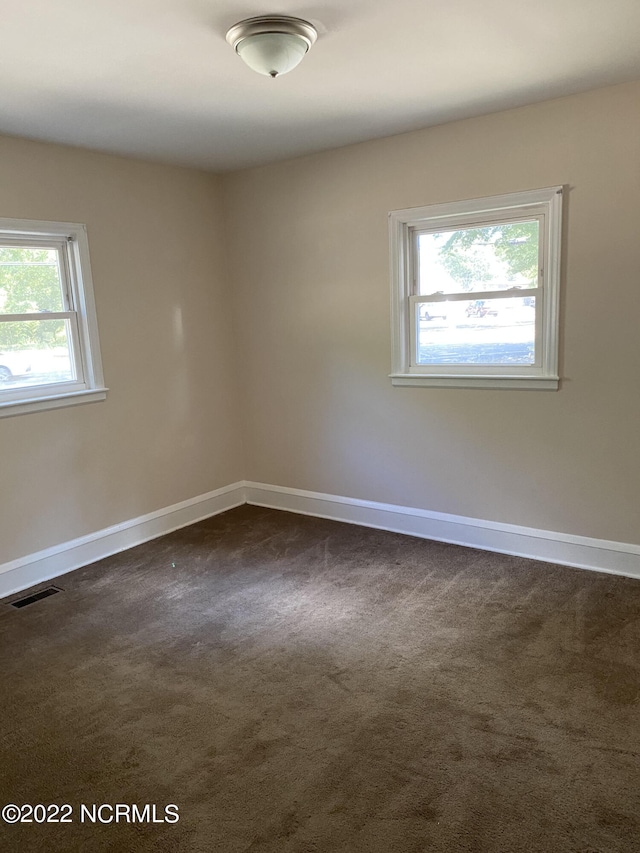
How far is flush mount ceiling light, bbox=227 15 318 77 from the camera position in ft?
7.20

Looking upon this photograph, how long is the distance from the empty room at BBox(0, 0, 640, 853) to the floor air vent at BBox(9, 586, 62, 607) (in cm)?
2

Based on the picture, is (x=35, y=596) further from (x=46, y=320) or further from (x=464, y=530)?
(x=464, y=530)

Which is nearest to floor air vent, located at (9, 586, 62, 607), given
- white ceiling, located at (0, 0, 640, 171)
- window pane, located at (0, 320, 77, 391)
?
window pane, located at (0, 320, 77, 391)

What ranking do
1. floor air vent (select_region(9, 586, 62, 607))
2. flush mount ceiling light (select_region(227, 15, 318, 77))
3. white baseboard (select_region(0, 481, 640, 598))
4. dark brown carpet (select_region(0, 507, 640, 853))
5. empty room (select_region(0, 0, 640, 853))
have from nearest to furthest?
dark brown carpet (select_region(0, 507, 640, 853))
empty room (select_region(0, 0, 640, 853))
flush mount ceiling light (select_region(227, 15, 318, 77))
floor air vent (select_region(9, 586, 62, 607))
white baseboard (select_region(0, 481, 640, 598))

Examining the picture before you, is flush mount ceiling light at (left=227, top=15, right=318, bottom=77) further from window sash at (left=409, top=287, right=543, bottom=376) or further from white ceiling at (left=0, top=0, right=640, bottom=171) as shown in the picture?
window sash at (left=409, top=287, right=543, bottom=376)

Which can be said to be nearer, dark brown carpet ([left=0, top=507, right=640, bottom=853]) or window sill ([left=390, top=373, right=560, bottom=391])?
dark brown carpet ([left=0, top=507, right=640, bottom=853])

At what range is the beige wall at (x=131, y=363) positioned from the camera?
3.58 m

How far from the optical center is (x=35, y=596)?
3479mm

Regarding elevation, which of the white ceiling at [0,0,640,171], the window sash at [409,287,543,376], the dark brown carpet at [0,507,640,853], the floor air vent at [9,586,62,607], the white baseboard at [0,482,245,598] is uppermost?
the white ceiling at [0,0,640,171]

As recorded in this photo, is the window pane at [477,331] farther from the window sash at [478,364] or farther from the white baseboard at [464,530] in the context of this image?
the white baseboard at [464,530]

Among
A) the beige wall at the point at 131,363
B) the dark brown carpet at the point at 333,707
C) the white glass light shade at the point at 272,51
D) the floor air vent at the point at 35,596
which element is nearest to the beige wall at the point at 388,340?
the beige wall at the point at 131,363

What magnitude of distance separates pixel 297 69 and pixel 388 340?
1.79m

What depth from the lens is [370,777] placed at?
2025 millimetres

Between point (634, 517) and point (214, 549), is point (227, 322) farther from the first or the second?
point (634, 517)
